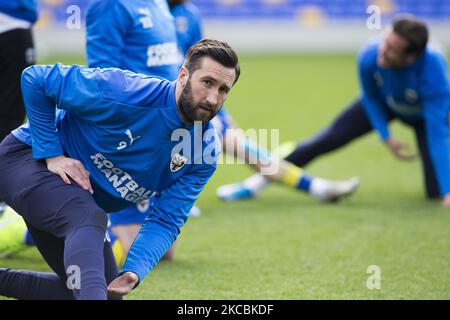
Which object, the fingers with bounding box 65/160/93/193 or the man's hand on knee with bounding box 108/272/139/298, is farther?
the fingers with bounding box 65/160/93/193

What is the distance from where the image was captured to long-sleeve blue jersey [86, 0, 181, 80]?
475 cm

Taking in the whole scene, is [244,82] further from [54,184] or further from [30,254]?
[54,184]

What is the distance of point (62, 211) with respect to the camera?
3268mm

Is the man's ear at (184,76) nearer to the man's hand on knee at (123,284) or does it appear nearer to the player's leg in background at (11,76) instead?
the man's hand on knee at (123,284)

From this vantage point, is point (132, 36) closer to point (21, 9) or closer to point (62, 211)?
point (21, 9)

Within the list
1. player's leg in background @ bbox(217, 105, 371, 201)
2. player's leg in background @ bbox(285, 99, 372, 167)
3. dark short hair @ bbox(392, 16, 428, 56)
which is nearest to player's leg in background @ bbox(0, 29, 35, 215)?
player's leg in background @ bbox(217, 105, 371, 201)

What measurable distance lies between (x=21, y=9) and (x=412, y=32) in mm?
2763

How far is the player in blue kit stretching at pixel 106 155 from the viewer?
10.9ft

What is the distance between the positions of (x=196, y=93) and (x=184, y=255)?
204 cm

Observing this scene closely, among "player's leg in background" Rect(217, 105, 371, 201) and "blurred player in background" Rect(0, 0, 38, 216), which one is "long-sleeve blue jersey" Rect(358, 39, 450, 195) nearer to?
"player's leg in background" Rect(217, 105, 371, 201)

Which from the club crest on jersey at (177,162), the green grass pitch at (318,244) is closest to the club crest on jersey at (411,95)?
the green grass pitch at (318,244)

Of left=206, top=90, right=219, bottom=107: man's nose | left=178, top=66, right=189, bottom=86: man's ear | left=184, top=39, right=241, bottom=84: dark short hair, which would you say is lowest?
left=206, top=90, right=219, bottom=107: man's nose

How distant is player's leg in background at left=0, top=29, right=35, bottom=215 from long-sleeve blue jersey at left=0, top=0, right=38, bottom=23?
0.10 m
